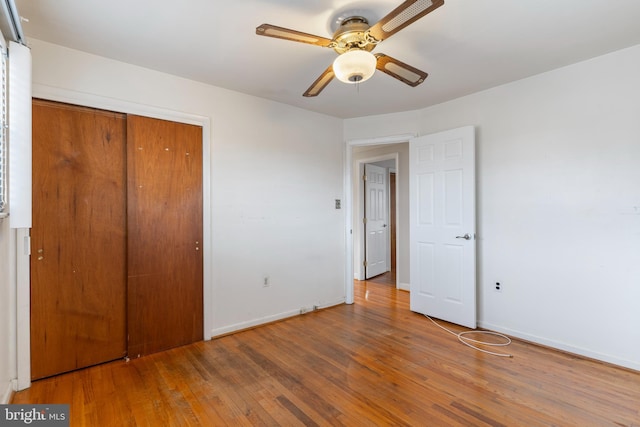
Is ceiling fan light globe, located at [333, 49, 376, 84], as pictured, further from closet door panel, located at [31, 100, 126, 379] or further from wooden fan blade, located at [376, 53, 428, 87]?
closet door panel, located at [31, 100, 126, 379]

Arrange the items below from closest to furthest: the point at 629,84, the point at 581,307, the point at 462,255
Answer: the point at 629,84, the point at 581,307, the point at 462,255

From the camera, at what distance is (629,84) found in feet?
7.60

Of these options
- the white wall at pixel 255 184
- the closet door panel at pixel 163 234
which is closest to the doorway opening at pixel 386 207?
the white wall at pixel 255 184

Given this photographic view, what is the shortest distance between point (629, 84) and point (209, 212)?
3.61m

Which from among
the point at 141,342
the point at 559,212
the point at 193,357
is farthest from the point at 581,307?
the point at 141,342

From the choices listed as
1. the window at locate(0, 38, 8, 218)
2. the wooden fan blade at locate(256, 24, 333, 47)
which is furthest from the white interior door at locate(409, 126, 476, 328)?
the window at locate(0, 38, 8, 218)

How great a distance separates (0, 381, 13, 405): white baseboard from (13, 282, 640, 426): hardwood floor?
2.0 inches

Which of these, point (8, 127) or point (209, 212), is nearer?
point (8, 127)

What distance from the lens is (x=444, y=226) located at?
10.9ft

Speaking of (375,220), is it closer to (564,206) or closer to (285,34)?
(564,206)

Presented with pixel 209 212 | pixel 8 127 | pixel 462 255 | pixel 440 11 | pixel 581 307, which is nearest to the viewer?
pixel 8 127

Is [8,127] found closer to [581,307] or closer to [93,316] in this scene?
[93,316]

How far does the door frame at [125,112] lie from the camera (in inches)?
80.8

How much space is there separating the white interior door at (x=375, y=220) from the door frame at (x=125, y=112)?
307 centimetres
